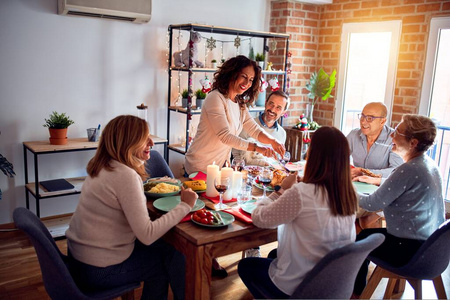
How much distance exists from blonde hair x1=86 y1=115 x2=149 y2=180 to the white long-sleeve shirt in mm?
636

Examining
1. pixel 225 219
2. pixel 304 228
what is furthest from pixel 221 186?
pixel 304 228

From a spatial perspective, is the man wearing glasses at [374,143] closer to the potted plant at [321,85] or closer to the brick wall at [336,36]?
the brick wall at [336,36]

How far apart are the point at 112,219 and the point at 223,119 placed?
117 centimetres

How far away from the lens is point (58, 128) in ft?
11.2

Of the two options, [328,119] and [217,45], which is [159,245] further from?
[328,119]

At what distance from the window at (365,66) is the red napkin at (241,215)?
2.95 meters

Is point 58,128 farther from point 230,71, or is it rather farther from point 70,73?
point 230,71

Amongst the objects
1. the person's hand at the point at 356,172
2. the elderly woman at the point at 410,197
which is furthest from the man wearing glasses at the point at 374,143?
the elderly woman at the point at 410,197

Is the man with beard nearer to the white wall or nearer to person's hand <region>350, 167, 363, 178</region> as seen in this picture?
person's hand <region>350, 167, 363, 178</region>

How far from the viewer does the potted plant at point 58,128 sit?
3410 mm

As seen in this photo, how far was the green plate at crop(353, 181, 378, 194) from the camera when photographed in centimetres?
255

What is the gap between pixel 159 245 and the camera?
2129mm

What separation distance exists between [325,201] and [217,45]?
10.2 feet

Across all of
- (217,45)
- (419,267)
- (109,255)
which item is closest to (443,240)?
(419,267)
